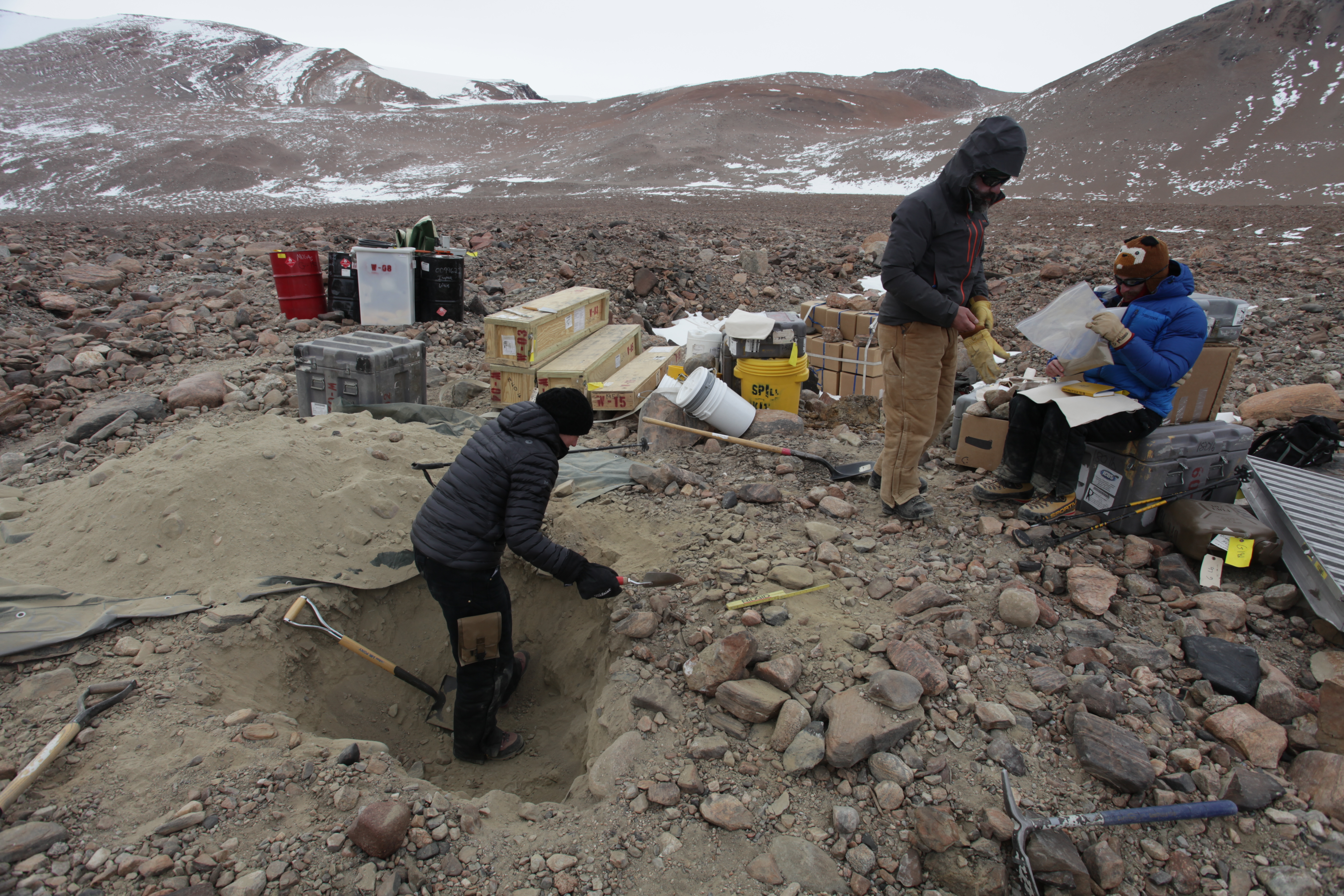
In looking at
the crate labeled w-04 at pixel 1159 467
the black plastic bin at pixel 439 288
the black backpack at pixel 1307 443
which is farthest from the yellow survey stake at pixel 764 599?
the black plastic bin at pixel 439 288

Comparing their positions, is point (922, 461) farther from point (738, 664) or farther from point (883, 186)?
point (883, 186)

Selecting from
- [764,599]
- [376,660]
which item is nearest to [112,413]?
[376,660]

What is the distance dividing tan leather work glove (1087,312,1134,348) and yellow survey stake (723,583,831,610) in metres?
1.78

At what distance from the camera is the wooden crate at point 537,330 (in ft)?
18.3

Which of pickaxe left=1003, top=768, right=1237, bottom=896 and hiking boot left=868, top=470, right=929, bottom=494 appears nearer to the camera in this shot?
pickaxe left=1003, top=768, right=1237, bottom=896

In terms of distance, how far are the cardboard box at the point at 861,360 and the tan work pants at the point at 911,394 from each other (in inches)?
87.7

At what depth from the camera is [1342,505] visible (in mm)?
3236

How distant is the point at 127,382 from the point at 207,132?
117 ft

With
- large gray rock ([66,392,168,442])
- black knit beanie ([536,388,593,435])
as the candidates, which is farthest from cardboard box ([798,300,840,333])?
large gray rock ([66,392,168,442])

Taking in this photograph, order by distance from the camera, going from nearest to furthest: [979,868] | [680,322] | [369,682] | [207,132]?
1. [979,868]
2. [369,682]
3. [680,322]
4. [207,132]

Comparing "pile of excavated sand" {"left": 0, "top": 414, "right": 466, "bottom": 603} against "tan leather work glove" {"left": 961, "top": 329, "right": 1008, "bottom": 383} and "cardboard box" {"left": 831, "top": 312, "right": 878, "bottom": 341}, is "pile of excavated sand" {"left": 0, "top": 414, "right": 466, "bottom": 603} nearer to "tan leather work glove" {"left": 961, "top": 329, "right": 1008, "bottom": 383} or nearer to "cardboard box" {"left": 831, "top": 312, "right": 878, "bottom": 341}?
"tan leather work glove" {"left": 961, "top": 329, "right": 1008, "bottom": 383}

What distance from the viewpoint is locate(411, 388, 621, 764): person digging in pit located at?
111 inches

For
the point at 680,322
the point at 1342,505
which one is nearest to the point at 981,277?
the point at 1342,505

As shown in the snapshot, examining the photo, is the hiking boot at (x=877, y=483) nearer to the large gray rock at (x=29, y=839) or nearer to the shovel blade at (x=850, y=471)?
the shovel blade at (x=850, y=471)
